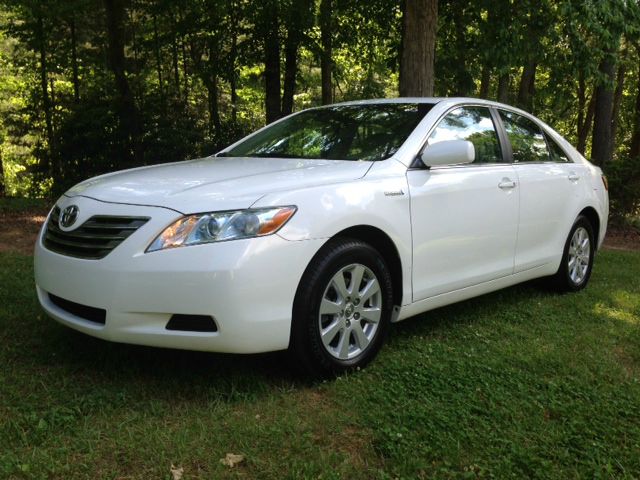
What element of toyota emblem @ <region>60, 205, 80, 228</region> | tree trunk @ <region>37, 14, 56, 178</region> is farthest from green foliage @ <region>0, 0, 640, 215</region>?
toyota emblem @ <region>60, 205, 80, 228</region>

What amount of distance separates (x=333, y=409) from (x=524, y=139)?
9.76 ft

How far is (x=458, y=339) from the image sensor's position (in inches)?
161

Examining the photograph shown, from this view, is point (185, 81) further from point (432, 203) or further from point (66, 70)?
point (432, 203)

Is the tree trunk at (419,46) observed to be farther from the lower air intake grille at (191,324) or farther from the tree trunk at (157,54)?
the tree trunk at (157,54)

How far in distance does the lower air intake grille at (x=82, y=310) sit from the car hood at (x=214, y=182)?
0.56m

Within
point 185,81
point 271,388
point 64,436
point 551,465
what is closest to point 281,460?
point 271,388

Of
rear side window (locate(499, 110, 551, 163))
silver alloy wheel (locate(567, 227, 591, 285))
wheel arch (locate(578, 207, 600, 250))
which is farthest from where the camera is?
wheel arch (locate(578, 207, 600, 250))

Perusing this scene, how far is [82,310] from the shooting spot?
10.4 ft

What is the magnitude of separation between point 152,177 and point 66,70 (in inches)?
535

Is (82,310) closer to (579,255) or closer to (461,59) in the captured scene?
(579,255)

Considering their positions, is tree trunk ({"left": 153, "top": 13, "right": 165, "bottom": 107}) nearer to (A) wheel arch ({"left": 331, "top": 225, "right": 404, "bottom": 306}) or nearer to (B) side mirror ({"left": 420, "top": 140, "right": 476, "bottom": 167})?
(B) side mirror ({"left": 420, "top": 140, "right": 476, "bottom": 167})

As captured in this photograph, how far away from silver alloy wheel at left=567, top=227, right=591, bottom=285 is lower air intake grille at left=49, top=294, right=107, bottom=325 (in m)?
3.89

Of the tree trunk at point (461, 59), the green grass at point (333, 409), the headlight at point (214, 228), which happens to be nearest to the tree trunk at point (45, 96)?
the tree trunk at point (461, 59)

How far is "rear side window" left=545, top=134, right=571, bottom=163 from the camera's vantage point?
522 cm
